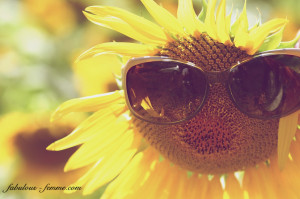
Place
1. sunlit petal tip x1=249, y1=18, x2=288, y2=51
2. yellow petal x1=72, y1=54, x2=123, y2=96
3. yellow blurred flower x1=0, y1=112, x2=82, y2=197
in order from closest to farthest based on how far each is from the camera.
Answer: sunlit petal tip x1=249, y1=18, x2=288, y2=51, yellow blurred flower x1=0, y1=112, x2=82, y2=197, yellow petal x1=72, y1=54, x2=123, y2=96

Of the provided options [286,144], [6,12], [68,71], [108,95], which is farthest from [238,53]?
[6,12]

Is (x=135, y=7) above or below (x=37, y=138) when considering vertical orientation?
above

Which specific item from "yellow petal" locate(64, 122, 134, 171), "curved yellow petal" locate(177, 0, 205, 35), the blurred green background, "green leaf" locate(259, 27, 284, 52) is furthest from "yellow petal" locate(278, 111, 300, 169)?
the blurred green background

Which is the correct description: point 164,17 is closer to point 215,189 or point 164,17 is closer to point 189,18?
point 189,18

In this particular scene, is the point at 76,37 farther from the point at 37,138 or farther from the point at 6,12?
the point at 37,138

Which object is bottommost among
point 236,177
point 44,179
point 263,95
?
point 44,179

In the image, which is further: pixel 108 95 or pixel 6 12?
pixel 6 12

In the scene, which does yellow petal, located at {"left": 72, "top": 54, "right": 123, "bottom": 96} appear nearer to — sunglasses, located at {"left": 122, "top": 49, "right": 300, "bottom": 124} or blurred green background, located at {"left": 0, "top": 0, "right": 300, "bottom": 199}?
blurred green background, located at {"left": 0, "top": 0, "right": 300, "bottom": 199}

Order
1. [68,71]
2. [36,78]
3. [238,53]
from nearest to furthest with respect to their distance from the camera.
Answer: [238,53]
[36,78]
[68,71]

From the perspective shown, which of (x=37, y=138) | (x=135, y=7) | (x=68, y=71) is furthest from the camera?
(x=135, y=7)
